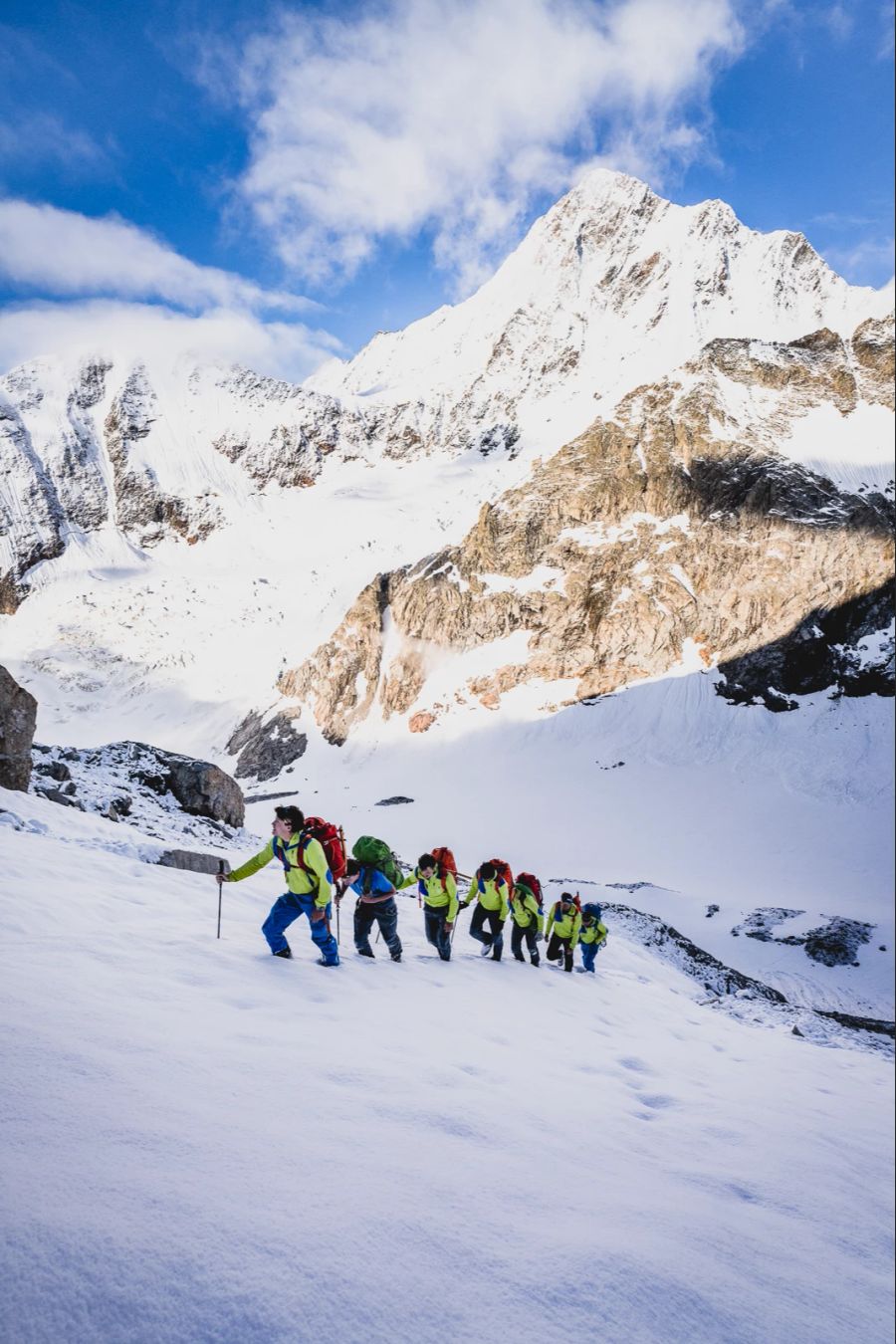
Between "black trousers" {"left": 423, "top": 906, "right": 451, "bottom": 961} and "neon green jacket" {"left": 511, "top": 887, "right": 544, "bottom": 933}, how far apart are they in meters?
2.23

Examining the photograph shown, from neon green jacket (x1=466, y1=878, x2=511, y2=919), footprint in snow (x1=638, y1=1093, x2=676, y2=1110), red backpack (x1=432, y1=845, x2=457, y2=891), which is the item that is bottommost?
footprint in snow (x1=638, y1=1093, x2=676, y2=1110)

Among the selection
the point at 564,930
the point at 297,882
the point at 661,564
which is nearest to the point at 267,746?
the point at 661,564

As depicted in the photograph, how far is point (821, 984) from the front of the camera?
861 inches

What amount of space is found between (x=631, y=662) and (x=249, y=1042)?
180 ft

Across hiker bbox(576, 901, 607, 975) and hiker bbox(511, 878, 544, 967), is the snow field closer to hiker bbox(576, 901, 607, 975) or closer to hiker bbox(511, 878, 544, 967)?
hiker bbox(576, 901, 607, 975)

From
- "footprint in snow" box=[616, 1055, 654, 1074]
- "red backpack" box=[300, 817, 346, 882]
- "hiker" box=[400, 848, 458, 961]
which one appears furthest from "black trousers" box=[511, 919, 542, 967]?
"footprint in snow" box=[616, 1055, 654, 1074]

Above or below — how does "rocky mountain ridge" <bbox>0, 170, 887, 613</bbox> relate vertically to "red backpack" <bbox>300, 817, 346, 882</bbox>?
above

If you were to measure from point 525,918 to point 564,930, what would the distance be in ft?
4.30

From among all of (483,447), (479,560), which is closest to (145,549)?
(483,447)

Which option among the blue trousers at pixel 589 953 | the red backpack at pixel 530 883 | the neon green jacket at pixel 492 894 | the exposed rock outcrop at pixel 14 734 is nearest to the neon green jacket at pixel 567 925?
the blue trousers at pixel 589 953

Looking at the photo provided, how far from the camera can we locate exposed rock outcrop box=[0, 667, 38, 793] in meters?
12.8

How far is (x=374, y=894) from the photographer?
7.87 m

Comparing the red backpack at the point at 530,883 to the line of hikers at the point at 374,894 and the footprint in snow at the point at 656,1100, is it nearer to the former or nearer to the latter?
the line of hikers at the point at 374,894

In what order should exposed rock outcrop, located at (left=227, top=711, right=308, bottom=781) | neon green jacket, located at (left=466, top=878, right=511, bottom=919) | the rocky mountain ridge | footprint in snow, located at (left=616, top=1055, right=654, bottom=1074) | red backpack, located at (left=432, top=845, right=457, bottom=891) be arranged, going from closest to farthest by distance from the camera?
footprint in snow, located at (left=616, top=1055, right=654, bottom=1074)
red backpack, located at (left=432, top=845, right=457, bottom=891)
neon green jacket, located at (left=466, top=878, right=511, bottom=919)
exposed rock outcrop, located at (left=227, top=711, right=308, bottom=781)
the rocky mountain ridge
